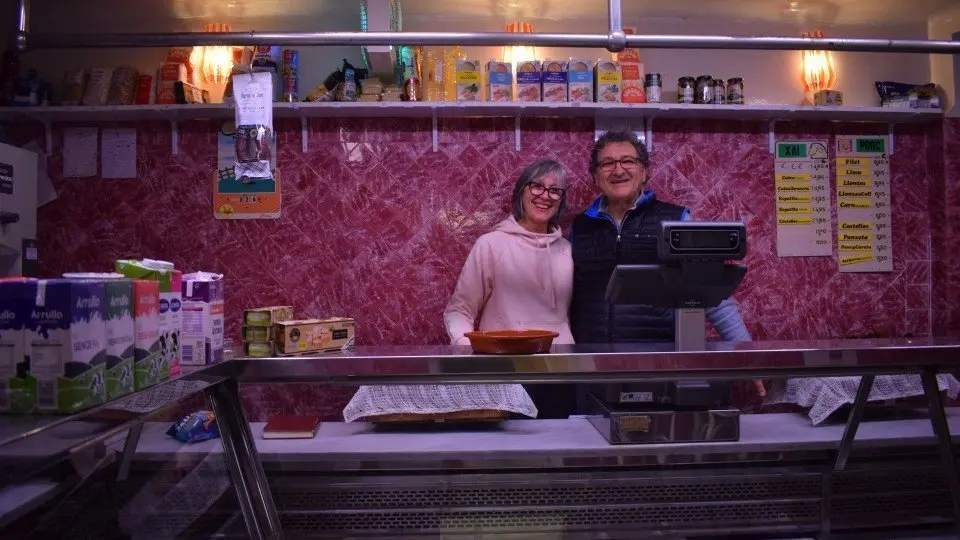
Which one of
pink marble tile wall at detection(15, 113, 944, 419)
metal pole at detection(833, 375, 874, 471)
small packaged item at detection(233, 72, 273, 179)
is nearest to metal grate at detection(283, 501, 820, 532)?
metal pole at detection(833, 375, 874, 471)

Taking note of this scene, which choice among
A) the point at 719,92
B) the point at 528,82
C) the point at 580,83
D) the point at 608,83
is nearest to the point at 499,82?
the point at 528,82

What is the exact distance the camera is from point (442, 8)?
13.1 feet

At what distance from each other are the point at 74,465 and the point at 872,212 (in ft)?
14.7

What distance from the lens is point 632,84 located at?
3754 millimetres

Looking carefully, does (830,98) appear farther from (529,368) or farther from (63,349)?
(63,349)

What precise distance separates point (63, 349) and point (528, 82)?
3.03 m

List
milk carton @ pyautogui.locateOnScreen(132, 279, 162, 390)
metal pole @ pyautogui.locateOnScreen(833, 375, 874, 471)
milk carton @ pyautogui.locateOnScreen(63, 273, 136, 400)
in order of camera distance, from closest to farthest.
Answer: milk carton @ pyautogui.locateOnScreen(63, 273, 136, 400), milk carton @ pyautogui.locateOnScreen(132, 279, 162, 390), metal pole @ pyautogui.locateOnScreen(833, 375, 874, 471)

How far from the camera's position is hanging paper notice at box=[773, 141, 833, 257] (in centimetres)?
408

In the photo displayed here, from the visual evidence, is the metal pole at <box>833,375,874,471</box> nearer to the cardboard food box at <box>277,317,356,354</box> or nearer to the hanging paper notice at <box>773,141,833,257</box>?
the cardboard food box at <box>277,317,356,354</box>

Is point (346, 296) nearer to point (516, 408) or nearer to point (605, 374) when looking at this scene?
point (516, 408)

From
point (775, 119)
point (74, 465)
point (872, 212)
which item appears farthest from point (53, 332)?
point (872, 212)

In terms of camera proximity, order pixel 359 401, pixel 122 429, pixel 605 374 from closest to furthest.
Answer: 1. pixel 122 429
2. pixel 605 374
3. pixel 359 401

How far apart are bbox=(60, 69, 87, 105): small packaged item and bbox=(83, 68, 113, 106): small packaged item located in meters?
0.03

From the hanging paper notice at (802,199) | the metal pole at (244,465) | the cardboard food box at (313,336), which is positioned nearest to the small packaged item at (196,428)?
the metal pole at (244,465)
